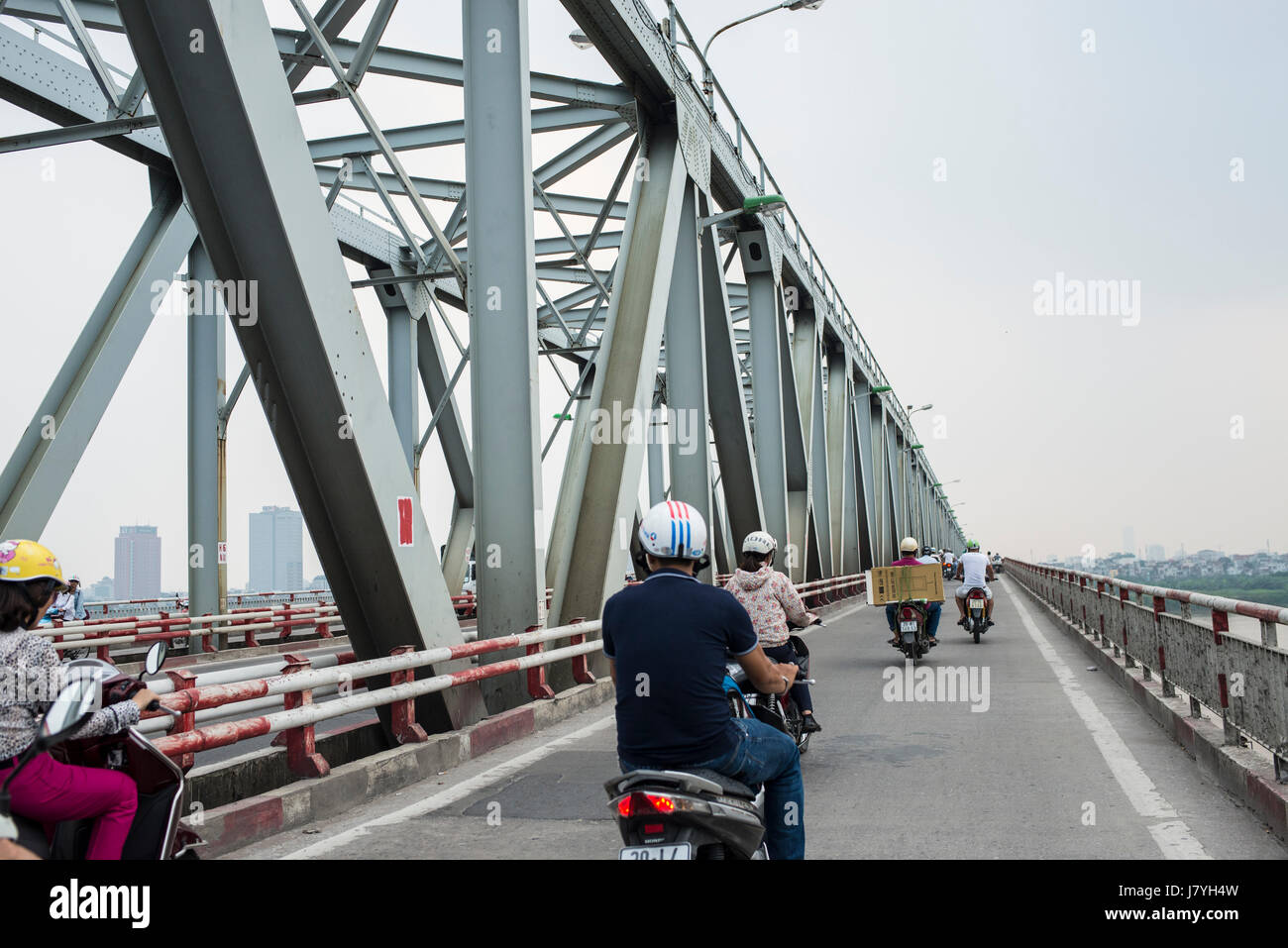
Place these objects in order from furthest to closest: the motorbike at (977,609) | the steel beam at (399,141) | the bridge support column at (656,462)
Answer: the bridge support column at (656,462) < the steel beam at (399,141) < the motorbike at (977,609)

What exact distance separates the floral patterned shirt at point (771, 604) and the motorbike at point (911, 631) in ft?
22.1

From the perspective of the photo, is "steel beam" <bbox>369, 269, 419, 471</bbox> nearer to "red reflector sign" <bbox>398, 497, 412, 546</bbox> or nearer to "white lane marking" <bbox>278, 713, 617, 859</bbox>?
"white lane marking" <bbox>278, 713, 617, 859</bbox>

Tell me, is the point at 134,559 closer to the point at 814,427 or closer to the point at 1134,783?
the point at 814,427

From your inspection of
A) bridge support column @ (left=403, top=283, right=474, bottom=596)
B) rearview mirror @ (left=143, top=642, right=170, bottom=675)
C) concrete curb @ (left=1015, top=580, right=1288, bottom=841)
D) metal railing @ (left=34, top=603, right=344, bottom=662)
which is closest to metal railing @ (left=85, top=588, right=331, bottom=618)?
bridge support column @ (left=403, top=283, right=474, bottom=596)

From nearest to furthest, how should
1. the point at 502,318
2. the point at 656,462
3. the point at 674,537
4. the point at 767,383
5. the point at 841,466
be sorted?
the point at 674,537, the point at 502,318, the point at 767,383, the point at 841,466, the point at 656,462

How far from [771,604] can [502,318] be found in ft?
14.0

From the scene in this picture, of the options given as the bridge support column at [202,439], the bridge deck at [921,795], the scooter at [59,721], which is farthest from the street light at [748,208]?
the scooter at [59,721]

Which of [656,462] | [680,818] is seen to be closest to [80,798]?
[680,818]

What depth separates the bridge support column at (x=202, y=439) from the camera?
1938 centimetres

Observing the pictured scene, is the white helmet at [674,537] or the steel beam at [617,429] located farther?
the steel beam at [617,429]

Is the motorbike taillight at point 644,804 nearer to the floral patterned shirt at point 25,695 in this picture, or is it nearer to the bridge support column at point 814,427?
the floral patterned shirt at point 25,695

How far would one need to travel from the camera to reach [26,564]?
3424 millimetres

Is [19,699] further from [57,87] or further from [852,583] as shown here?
[852,583]
